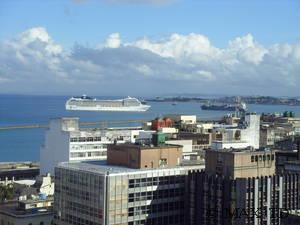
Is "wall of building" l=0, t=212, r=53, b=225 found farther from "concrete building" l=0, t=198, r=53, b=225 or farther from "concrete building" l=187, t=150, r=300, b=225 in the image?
"concrete building" l=187, t=150, r=300, b=225

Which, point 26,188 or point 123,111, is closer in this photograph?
point 26,188

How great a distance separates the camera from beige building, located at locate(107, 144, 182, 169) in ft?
67.0

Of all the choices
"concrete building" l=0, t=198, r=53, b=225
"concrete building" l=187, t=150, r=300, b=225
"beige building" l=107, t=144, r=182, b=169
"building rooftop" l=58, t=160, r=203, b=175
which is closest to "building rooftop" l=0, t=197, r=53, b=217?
"concrete building" l=0, t=198, r=53, b=225

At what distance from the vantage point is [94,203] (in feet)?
63.1

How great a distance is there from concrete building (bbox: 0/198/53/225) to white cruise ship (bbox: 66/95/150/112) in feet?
278

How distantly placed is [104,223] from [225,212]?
3.66 metres

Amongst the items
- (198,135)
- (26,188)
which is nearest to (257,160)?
(26,188)

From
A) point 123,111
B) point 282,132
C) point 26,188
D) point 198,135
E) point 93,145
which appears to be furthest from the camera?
point 123,111

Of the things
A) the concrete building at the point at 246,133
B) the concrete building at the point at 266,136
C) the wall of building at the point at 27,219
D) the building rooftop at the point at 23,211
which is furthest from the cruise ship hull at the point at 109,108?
the wall of building at the point at 27,219

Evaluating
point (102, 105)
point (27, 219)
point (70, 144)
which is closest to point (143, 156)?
point (27, 219)

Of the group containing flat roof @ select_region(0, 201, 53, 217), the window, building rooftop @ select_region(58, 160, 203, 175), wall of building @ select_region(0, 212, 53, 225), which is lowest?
wall of building @ select_region(0, 212, 53, 225)

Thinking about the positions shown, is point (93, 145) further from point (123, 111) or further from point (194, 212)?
point (123, 111)

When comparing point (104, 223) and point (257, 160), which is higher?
point (257, 160)

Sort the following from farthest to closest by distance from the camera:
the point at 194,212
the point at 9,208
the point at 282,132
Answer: the point at 282,132 → the point at 9,208 → the point at 194,212
